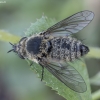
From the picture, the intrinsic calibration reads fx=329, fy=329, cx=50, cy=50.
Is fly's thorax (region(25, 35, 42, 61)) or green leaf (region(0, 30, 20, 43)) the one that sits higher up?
green leaf (region(0, 30, 20, 43))

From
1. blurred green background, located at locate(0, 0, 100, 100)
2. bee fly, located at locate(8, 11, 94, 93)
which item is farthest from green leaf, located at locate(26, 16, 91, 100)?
blurred green background, located at locate(0, 0, 100, 100)

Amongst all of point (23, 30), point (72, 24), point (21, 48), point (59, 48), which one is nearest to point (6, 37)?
point (21, 48)

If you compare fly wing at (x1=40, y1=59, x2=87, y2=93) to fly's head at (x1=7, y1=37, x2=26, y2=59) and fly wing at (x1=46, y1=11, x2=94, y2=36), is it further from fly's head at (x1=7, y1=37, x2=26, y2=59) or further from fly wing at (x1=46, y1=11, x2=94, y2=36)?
fly wing at (x1=46, y1=11, x2=94, y2=36)

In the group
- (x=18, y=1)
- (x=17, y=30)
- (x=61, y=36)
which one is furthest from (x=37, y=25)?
(x=18, y=1)

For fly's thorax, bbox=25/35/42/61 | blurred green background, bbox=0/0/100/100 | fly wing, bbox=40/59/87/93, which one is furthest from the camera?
blurred green background, bbox=0/0/100/100

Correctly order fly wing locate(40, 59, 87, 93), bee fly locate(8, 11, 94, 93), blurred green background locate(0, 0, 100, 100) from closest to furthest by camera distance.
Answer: fly wing locate(40, 59, 87, 93) → bee fly locate(8, 11, 94, 93) → blurred green background locate(0, 0, 100, 100)

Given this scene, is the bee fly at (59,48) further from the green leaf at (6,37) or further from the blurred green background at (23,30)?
the blurred green background at (23,30)

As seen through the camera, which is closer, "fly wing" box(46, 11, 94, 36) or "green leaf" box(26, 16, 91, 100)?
"green leaf" box(26, 16, 91, 100)
